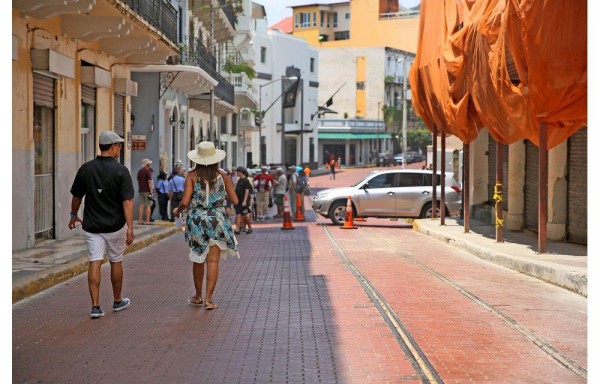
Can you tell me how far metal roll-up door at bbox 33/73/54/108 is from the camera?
17.2 meters

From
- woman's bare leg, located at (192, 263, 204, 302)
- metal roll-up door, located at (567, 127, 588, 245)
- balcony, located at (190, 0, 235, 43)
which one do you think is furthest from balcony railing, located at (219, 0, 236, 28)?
woman's bare leg, located at (192, 263, 204, 302)

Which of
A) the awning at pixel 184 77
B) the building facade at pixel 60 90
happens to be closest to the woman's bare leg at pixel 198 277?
the building facade at pixel 60 90

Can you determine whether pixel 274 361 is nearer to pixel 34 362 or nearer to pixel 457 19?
pixel 34 362

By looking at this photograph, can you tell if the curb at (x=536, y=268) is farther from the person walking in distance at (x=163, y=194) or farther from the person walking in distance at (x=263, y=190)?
the person walking in distance at (x=263, y=190)

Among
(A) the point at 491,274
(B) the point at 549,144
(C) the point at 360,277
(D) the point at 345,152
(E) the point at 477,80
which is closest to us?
(C) the point at 360,277

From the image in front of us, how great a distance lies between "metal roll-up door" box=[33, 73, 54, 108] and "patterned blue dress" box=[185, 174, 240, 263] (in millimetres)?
7452

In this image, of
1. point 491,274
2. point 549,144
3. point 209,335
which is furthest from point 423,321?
point 549,144

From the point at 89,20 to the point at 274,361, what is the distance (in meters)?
13.2

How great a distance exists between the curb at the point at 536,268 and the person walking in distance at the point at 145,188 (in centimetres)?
816

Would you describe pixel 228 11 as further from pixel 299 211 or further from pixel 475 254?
pixel 475 254

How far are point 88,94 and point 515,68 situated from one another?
9621mm

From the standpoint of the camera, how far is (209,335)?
923cm

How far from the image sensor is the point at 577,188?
18188 mm

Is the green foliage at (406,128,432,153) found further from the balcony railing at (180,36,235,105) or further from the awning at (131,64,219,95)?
the awning at (131,64,219,95)
